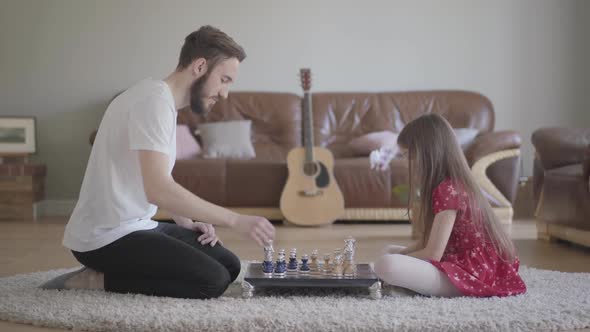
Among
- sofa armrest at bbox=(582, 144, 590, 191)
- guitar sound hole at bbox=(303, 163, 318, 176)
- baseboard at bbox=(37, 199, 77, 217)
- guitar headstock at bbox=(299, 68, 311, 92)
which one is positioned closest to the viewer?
sofa armrest at bbox=(582, 144, 590, 191)

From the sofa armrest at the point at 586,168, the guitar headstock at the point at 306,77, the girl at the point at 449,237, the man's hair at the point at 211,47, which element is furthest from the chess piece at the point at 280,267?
the guitar headstock at the point at 306,77

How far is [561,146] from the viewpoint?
3.81m

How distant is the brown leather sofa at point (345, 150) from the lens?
Answer: 4801mm

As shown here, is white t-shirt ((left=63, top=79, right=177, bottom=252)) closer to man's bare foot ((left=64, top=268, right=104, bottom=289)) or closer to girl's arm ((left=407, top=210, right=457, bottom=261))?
man's bare foot ((left=64, top=268, right=104, bottom=289))

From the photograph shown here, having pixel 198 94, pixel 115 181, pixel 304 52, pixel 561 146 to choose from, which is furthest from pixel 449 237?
pixel 304 52

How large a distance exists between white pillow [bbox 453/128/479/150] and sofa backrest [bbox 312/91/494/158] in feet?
0.77

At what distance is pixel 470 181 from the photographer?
93.2 inches

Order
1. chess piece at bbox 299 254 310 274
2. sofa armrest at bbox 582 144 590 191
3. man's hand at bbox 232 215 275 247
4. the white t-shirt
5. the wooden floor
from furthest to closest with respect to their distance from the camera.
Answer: sofa armrest at bbox 582 144 590 191
the wooden floor
chess piece at bbox 299 254 310 274
the white t-shirt
man's hand at bbox 232 215 275 247

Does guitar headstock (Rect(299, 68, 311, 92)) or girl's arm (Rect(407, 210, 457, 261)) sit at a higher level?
guitar headstock (Rect(299, 68, 311, 92))

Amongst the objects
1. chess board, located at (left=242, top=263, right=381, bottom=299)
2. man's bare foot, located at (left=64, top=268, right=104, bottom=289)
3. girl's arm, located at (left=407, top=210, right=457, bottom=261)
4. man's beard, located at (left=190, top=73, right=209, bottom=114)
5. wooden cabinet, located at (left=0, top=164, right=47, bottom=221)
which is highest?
man's beard, located at (left=190, top=73, right=209, bottom=114)

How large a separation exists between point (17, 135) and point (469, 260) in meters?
4.03

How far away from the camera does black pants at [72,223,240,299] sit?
7.31 ft

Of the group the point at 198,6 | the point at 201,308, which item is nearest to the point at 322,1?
the point at 198,6

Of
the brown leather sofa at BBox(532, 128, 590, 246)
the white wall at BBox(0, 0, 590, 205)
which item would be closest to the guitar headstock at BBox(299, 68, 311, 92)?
the white wall at BBox(0, 0, 590, 205)
